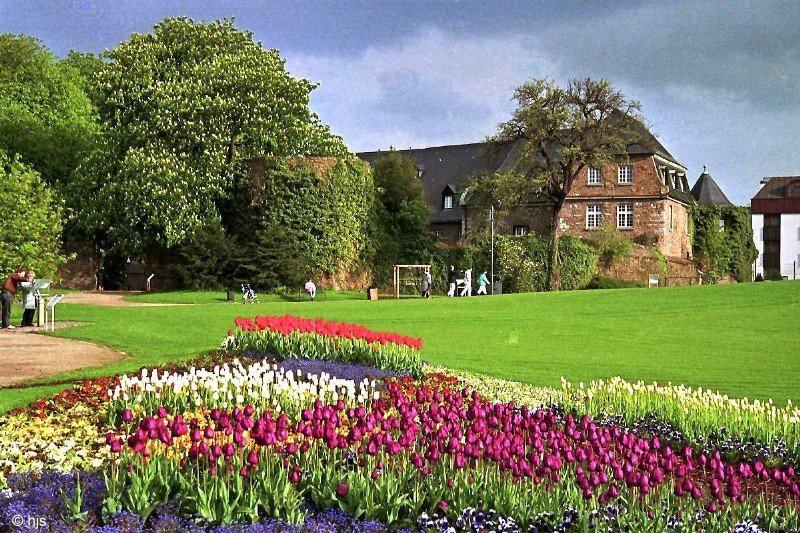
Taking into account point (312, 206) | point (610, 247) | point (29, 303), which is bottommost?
point (29, 303)

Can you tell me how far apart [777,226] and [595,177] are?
4102cm

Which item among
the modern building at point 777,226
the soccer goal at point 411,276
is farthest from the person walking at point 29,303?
the modern building at point 777,226

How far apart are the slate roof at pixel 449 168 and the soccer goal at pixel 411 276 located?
61.4 ft

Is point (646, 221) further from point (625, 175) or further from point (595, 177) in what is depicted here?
point (595, 177)

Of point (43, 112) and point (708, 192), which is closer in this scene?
point (43, 112)

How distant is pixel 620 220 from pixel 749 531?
54847mm

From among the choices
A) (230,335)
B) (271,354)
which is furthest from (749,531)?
(230,335)

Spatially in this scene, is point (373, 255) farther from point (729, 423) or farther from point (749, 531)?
point (749, 531)

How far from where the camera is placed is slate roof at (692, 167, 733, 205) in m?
68.5

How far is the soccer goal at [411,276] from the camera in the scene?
4512cm

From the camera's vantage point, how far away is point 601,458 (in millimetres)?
6406

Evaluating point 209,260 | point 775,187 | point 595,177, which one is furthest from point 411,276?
point 775,187

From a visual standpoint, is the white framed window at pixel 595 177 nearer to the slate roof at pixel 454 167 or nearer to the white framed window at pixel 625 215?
the white framed window at pixel 625 215

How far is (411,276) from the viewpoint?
45625mm
